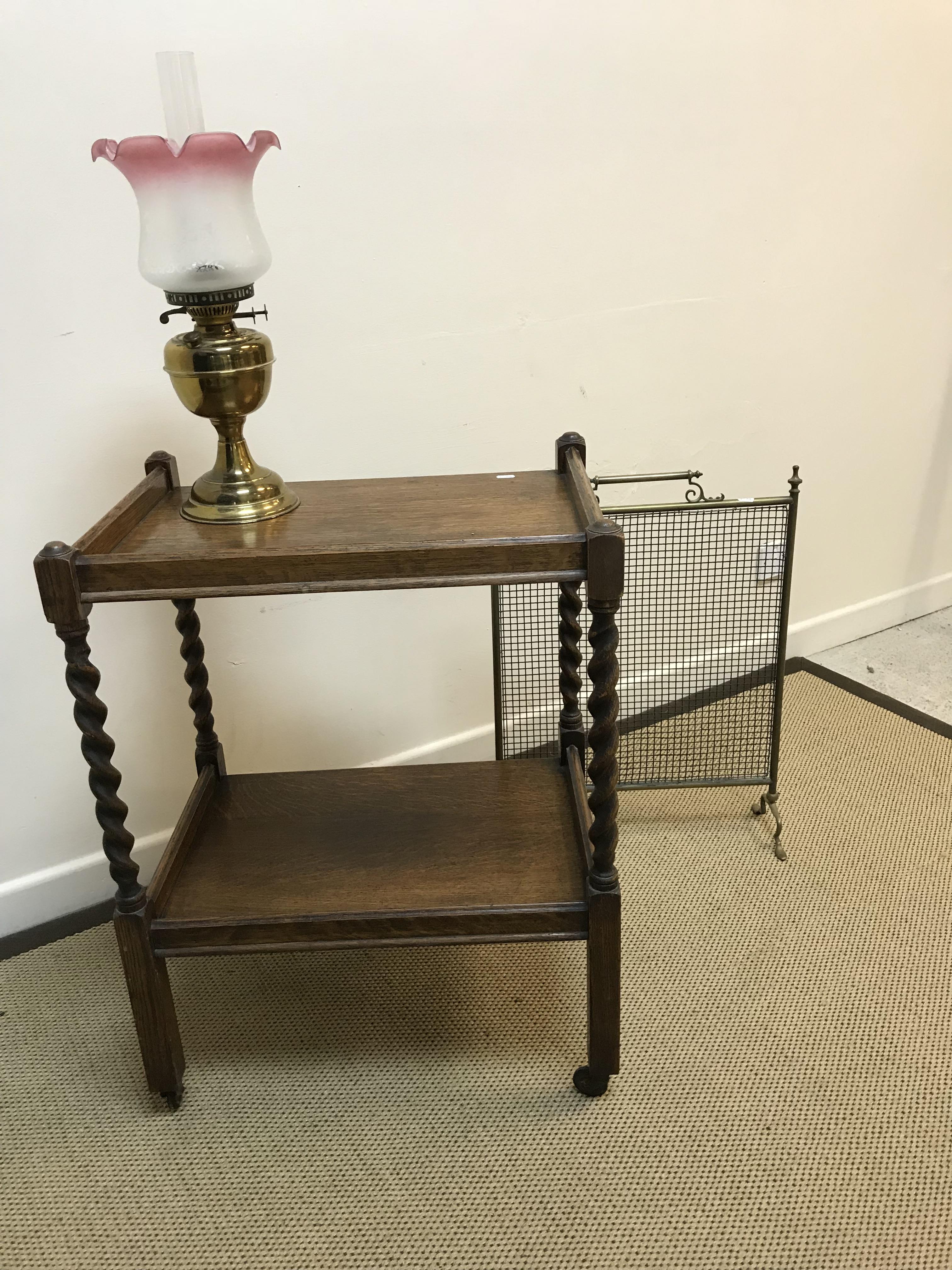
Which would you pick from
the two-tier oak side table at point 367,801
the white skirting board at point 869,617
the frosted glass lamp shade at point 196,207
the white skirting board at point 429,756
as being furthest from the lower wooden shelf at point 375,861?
the white skirting board at point 869,617

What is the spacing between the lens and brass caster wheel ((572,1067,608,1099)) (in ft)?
4.03

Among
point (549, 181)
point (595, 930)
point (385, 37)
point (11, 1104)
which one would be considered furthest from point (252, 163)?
point (11, 1104)

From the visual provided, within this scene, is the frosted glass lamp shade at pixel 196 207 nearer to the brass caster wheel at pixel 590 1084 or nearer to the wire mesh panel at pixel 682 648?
the wire mesh panel at pixel 682 648

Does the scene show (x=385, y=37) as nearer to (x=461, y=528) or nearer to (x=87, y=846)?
(x=461, y=528)

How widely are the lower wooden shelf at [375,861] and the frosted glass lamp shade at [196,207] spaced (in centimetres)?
71

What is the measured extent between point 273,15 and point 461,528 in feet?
2.66

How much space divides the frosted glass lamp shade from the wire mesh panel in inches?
29.2

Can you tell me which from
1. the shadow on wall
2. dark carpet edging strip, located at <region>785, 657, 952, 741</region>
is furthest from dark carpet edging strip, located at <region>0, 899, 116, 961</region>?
the shadow on wall

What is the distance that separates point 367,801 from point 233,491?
49 cm

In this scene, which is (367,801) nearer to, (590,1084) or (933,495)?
(590,1084)

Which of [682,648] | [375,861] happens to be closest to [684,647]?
[682,648]

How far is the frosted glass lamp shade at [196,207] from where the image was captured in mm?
1015

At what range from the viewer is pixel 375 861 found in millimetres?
1270

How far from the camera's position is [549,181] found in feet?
5.34
